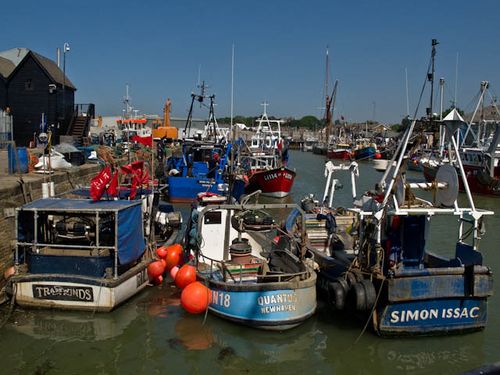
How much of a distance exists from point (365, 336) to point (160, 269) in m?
5.27

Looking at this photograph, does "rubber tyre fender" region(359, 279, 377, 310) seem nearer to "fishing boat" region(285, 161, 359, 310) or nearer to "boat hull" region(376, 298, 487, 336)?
"boat hull" region(376, 298, 487, 336)

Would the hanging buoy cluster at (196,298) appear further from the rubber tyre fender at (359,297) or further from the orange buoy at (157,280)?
the rubber tyre fender at (359,297)

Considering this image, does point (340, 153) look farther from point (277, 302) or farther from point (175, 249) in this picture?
point (277, 302)

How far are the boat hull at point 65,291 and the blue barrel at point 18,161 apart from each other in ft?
26.2

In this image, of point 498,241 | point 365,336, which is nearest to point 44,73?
point 498,241

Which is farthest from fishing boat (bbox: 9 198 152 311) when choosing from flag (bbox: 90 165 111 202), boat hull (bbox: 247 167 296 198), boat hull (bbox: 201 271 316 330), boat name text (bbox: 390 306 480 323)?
boat hull (bbox: 247 167 296 198)

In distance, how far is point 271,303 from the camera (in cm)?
966

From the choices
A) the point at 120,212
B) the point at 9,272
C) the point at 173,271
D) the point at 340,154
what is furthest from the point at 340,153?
the point at 9,272

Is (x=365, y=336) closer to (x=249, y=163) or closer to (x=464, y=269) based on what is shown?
(x=464, y=269)

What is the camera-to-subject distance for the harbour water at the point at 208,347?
8938 mm

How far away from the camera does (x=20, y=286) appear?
10555mm

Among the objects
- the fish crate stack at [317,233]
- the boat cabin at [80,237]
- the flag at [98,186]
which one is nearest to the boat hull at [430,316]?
the fish crate stack at [317,233]

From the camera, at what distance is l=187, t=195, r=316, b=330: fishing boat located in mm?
9680

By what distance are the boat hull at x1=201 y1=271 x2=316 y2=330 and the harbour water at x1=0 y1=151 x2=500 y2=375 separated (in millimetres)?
313
